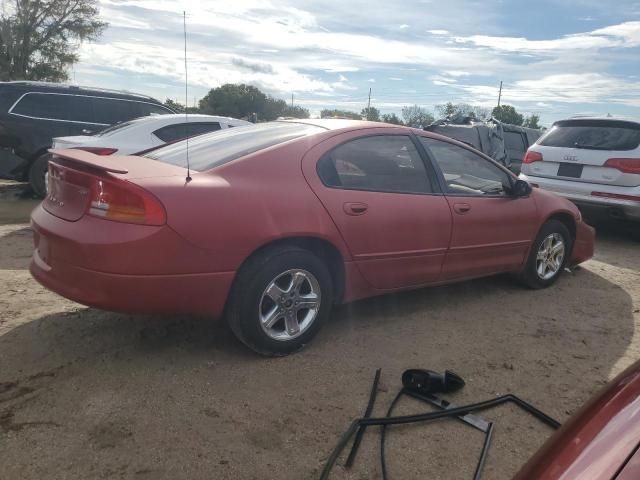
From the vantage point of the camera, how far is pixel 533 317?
441 cm

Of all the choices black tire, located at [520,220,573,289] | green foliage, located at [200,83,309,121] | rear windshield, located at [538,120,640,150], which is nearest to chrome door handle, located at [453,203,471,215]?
black tire, located at [520,220,573,289]

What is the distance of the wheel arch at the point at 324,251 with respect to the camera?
3.24m

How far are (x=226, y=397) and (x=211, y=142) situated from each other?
1810mm

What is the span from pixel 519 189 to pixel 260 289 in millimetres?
2643

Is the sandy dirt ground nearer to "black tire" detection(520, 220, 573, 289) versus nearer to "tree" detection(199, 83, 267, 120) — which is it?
"black tire" detection(520, 220, 573, 289)

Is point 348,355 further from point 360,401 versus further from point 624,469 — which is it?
point 624,469

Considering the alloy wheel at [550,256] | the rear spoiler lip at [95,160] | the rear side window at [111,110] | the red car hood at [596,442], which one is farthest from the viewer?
the rear side window at [111,110]

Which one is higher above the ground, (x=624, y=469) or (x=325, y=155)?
(x=325, y=155)

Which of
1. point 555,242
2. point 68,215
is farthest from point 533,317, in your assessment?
point 68,215

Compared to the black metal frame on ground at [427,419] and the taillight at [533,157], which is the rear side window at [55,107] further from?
the black metal frame on ground at [427,419]

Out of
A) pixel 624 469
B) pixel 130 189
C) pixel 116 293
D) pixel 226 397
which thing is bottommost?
pixel 226 397

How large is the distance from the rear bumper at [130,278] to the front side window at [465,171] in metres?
1.98

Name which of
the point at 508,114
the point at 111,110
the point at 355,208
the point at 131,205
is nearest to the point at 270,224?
the point at 355,208

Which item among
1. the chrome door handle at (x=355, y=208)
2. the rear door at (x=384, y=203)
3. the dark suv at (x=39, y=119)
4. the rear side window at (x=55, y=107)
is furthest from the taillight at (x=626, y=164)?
the rear side window at (x=55, y=107)
